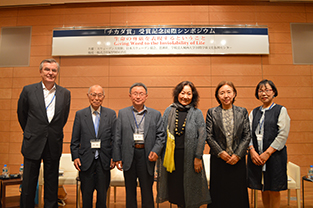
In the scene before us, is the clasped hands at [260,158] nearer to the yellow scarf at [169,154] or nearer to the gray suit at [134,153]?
the yellow scarf at [169,154]

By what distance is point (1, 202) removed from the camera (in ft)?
8.70

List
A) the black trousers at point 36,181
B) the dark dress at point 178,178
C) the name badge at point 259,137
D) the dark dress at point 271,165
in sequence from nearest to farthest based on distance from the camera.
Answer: the black trousers at point 36,181 → the dark dress at point 178,178 → the dark dress at point 271,165 → the name badge at point 259,137

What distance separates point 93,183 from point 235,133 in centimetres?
174

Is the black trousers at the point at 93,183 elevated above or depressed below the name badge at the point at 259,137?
below

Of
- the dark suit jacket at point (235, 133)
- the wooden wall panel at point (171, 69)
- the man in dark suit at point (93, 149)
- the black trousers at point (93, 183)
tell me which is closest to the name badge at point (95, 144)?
the man in dark suit at point (93, 149)

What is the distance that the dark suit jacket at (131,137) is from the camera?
6.75ft

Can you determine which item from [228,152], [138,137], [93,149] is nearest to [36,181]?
[93,149]

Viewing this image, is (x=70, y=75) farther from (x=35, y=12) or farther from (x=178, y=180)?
(x=178, y=180)

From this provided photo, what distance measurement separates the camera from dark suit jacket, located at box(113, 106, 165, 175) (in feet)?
6.75

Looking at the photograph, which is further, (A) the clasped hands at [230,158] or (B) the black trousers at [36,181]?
(A) the clasped hands at [230,158]

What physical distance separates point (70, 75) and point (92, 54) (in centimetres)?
73

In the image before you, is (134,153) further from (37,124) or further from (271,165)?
(271,165)

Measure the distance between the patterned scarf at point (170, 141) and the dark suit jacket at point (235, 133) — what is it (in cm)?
38

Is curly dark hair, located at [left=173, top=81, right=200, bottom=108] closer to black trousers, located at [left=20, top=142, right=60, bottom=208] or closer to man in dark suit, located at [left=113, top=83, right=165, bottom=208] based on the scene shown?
man in dark suit, located at [left=113, top=83, right=165, bottom=208]
